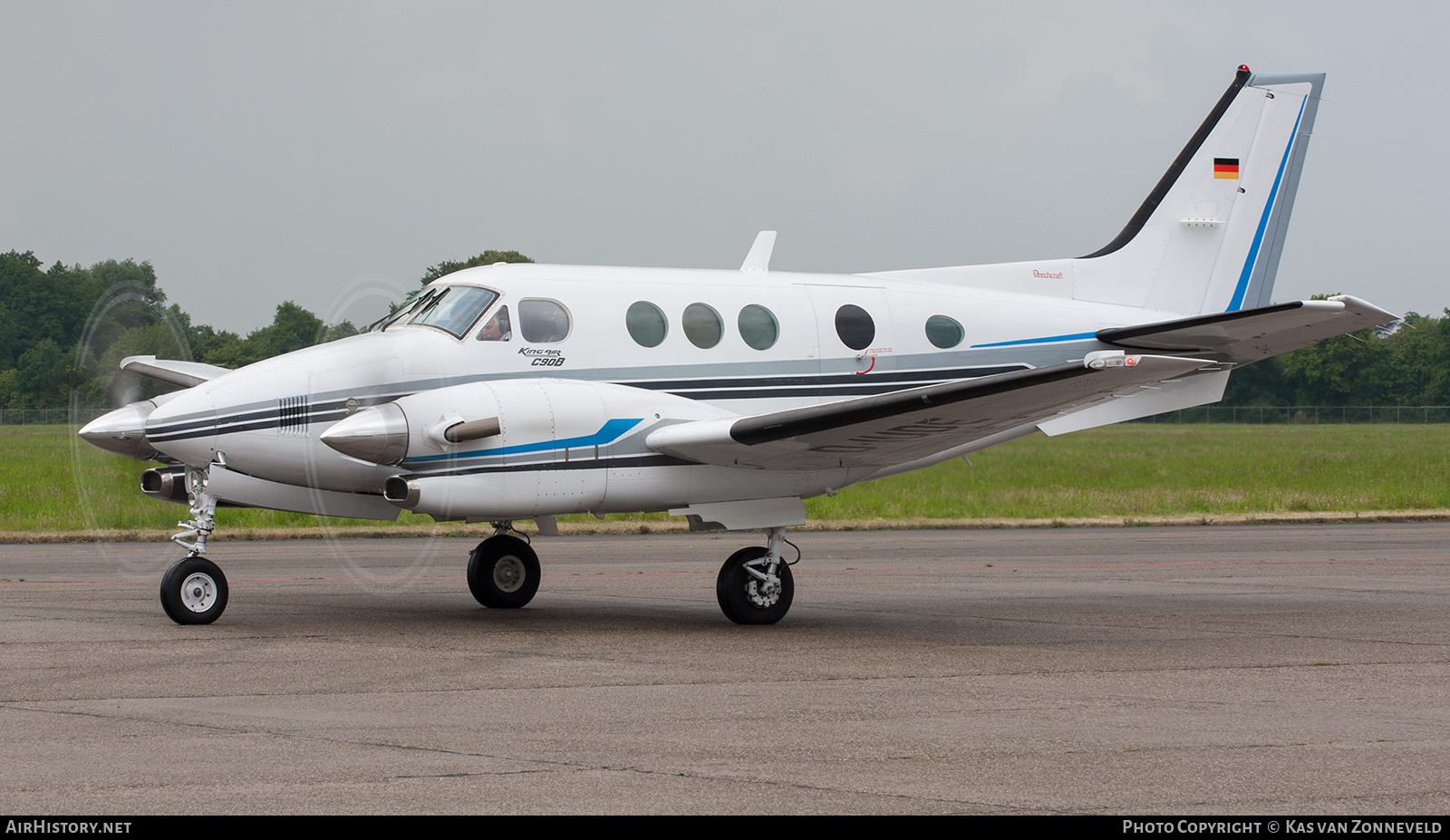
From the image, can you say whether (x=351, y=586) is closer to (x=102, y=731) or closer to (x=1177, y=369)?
(x=102, y=731)

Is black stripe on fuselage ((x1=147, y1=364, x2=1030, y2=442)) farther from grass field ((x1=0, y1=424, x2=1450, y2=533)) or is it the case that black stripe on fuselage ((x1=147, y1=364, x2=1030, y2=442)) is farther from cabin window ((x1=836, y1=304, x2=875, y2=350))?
grass field ((x1=0, y1=424, x2=1450, y2=533))

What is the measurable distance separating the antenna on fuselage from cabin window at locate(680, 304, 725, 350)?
1224 mm

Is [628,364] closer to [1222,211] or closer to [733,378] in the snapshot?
[733,378]

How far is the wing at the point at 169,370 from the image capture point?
45.3ft

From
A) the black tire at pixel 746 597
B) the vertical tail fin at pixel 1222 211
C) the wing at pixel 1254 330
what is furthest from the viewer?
the vertical tail fin at pixel 1222 211

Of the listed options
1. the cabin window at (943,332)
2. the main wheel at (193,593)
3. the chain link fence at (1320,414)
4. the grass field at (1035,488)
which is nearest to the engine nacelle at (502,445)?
the main wheel at (193,593)

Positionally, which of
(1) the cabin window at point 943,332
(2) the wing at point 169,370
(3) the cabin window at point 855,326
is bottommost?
(2) the wing at point 169,370

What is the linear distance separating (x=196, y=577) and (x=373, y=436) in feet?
7.10

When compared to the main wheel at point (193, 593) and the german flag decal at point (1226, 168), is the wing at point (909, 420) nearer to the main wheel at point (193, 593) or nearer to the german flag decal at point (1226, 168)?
the main wheel at point (193, 593)

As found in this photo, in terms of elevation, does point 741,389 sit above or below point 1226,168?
below

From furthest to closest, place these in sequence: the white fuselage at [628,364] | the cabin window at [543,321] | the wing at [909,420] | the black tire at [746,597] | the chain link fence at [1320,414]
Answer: the chain link fence at [1320,414], the black tire at [746,597], the cabin window at [543,321], the white fuselage at [628,364], the wing at [909,420]

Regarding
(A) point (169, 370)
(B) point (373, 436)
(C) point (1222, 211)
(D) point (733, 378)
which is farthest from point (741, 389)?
(C) point (1222, 211)

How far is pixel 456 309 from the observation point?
486 inches

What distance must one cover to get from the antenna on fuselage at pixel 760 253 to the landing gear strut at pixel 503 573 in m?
3.65
